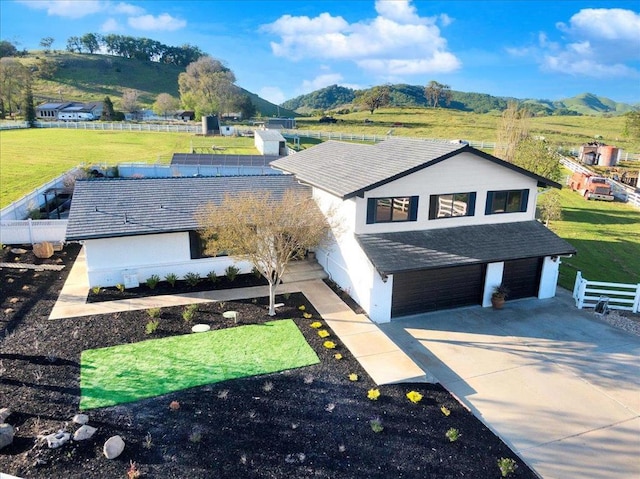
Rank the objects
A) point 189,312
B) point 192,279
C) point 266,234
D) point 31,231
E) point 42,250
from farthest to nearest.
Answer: point 31,231, point 42,250, point 192,279, point 266,234, point 189,312

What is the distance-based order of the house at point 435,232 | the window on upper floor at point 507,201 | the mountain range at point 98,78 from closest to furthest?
the house at point 435,232 < the window on upper floor at point 507,201 < the mountain range at point 98,78

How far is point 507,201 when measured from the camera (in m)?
17.7

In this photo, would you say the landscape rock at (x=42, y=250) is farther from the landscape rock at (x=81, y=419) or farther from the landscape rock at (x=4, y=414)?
the landscape rock at (x=81, y=419)

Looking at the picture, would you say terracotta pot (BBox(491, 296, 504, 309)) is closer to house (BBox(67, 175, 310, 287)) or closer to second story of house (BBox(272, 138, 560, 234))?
second story of house (BBox(272, 138, 560, 234))

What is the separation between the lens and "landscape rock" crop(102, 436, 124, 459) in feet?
27.4

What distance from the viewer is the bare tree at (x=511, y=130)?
118ft

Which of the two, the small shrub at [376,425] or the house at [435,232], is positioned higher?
the house at [435,232]

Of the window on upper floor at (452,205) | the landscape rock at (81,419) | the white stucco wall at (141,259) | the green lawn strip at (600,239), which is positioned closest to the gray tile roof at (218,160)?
the white stucco wall at (141,259)

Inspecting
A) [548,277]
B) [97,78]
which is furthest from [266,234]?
[97,78]

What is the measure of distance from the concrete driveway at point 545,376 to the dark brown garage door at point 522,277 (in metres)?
0.50

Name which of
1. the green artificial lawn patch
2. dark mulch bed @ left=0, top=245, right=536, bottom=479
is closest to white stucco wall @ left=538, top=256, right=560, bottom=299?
dark mulch bed @ left=0, top=245, right=536, bottom=479

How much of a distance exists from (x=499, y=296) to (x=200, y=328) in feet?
35.7

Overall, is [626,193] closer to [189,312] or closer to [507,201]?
[507,201]

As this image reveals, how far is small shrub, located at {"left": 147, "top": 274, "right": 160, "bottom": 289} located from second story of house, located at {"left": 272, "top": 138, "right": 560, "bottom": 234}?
7.51m
